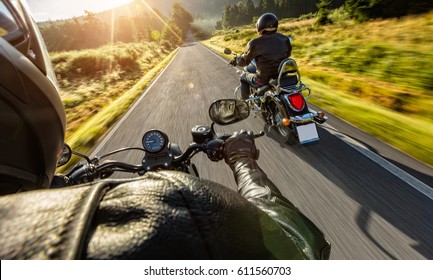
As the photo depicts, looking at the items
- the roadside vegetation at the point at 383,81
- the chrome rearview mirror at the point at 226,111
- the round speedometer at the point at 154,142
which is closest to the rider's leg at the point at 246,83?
the roadside vegetation at the point at 383,81

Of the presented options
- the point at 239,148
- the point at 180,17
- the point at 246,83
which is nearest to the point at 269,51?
the point at 246,83

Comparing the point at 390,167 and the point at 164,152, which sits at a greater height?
the point at 164,152

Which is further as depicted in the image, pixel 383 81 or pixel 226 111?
pixel 383 81

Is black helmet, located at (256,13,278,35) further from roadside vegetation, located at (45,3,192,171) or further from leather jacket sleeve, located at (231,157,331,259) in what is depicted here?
leather jacket sleeve, located at (231,157,331,259)

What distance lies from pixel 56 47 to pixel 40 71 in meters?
54.2

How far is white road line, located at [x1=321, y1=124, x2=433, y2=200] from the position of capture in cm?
280

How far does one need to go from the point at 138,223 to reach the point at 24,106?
812 millimetres

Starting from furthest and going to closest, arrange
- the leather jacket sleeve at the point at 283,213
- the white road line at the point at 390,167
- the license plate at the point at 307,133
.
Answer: the license plate at the point at 307,133
the white road line at the point at 390,167
the leather jacket sleeve at the point at 283,213

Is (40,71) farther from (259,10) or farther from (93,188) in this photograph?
(259,10)

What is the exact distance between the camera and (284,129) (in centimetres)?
441

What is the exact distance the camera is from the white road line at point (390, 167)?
2.80 m

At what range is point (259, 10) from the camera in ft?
307

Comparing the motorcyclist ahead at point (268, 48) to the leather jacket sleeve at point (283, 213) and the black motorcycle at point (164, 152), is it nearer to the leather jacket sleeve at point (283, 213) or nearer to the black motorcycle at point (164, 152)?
the black motorcycle at point (164, 152)

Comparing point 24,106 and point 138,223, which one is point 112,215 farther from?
point 24,106
